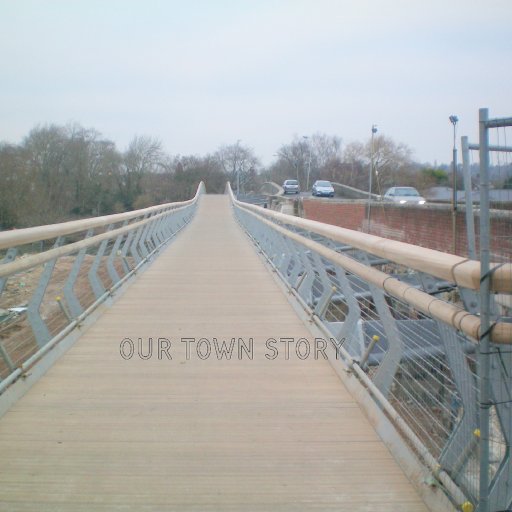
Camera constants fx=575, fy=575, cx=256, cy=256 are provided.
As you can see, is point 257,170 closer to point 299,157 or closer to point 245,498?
point 299,157

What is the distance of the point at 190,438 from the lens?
3.04 meters

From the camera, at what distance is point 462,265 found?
2.05m

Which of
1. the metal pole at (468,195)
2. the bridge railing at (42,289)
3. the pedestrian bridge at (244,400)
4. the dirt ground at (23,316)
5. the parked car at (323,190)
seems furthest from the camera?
the parked car at (323,190)

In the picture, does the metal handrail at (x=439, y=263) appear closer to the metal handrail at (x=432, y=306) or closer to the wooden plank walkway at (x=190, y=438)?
the metal handrail at (x=432, y=306)

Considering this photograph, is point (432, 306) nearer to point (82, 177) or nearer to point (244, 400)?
point (244, 400)

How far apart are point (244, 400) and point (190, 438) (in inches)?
25.0

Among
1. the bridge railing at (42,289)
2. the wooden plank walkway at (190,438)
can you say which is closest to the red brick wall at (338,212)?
the bridge railing at (42,289)

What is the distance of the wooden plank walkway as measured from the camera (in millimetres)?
2479

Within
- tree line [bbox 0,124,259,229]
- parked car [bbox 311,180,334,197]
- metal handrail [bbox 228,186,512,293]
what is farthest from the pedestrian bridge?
Answer: parked car [bbox 311,180,334,197]

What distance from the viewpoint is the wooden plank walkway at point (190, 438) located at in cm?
248

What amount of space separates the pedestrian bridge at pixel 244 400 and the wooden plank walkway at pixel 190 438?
0.03 feet

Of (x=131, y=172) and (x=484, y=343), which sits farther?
(x=131, y=172)

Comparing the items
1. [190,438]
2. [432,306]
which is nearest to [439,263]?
[432,306]

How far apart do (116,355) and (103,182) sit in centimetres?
4155
